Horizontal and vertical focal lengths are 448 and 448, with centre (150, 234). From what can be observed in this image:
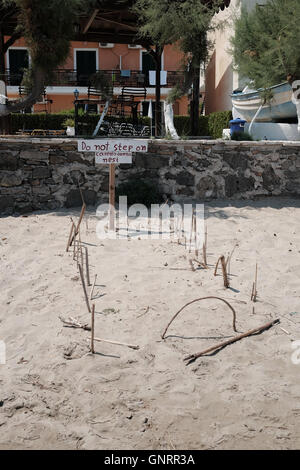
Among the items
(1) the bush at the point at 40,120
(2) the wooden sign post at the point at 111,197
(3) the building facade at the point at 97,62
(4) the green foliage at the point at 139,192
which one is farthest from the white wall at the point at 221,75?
(2) the wooden sign post at the point at 111,197

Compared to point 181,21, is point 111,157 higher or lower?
lower

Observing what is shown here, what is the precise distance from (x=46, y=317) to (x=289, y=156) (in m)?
5.39

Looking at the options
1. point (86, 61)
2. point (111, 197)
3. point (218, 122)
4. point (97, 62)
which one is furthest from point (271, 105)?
point (86, 61)

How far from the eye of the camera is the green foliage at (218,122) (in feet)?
51.7

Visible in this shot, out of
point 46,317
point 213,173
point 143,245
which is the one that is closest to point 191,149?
point 213,173

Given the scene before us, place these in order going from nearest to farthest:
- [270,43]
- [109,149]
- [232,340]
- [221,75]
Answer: [232,340]
[109,149]
[270,43]
[221,75]

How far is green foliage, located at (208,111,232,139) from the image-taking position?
51.7 ft

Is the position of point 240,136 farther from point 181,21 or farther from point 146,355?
point 146,355

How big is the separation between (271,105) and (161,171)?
576 cm

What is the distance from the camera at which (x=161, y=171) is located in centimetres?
709

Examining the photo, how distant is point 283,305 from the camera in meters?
3.72

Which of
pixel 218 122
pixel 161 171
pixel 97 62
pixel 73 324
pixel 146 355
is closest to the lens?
pixel 146 355

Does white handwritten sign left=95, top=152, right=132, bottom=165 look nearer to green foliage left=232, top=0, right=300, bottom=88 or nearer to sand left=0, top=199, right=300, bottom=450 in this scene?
sand left=0, top=199, right=300, bottom=450
